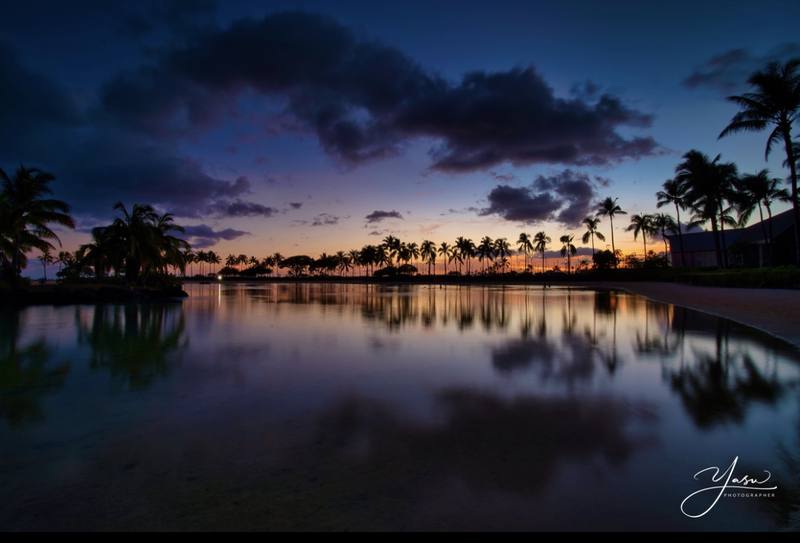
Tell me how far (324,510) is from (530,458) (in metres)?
2.23

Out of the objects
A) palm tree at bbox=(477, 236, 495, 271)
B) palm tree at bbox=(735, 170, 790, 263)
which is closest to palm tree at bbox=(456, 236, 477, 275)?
palm tree at bbox=(477, 236, 495, 271)

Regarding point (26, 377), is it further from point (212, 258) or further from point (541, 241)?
point (212, 258)

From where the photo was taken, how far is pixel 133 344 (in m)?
12.0

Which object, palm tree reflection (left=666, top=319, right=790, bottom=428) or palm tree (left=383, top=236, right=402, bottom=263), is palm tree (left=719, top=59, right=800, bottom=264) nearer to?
palm tree reflection (left=666, top=319, right=790, bottom=428)

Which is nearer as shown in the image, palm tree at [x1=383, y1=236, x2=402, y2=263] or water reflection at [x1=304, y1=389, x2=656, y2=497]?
water reflection at [x1=304, y1=389, x2=656, y2=497]

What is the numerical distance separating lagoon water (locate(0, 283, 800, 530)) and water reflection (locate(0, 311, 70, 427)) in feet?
0.18

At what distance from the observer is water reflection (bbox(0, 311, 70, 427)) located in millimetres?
5914

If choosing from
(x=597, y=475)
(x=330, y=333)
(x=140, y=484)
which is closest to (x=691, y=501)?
(x=597, y=475)

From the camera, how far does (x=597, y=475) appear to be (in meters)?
3.93

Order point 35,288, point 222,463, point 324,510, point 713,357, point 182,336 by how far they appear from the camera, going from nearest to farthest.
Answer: point 324,510, point 222,463, point 713,357, point 182,336, point 35,288

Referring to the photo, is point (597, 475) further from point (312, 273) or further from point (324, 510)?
point (312, 273)

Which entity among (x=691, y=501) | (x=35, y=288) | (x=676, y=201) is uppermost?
(x=676, y=201)

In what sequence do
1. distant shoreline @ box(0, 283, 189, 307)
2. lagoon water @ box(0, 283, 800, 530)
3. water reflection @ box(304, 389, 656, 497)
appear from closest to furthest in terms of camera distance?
1. lagoon water @ box(0, 283, 800, 530)
2. water reflection @ box(304, 389, 656, 497)
3. distant shoreline @ box(0, 283, 189, 307)

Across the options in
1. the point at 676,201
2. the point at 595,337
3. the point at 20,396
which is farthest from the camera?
the point at 676,201
